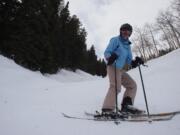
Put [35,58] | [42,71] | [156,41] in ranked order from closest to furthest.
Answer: [35,58] < [42,71] < [156,41]

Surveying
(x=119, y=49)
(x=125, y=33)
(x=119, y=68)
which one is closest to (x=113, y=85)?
(x=119, y=68)

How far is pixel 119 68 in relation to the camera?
5430 mm

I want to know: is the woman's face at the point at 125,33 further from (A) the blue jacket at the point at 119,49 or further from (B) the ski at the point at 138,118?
(B) the ski at the point at 138,118

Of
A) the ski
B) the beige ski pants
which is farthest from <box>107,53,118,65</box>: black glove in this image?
the ski

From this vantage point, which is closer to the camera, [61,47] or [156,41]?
[61,47]

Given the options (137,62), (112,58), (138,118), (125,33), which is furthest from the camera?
(137,62)

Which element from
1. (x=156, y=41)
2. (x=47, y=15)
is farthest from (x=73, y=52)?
(x=156, y=41)

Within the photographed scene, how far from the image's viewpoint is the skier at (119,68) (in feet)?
17.1

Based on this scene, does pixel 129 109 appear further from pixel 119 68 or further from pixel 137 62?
pixel 137 62

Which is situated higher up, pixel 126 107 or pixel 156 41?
pixel 156 41

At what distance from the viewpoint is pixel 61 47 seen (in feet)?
123

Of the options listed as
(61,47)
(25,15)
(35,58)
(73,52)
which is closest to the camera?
(25,15)

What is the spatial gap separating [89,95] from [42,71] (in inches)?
810

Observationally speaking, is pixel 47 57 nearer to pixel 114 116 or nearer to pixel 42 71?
pixel 42 71
